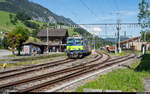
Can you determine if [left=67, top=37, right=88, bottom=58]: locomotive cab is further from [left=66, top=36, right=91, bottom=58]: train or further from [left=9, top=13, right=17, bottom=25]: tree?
[left=9, top=13, right=17, bottom=25]: tree

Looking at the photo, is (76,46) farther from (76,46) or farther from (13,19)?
(13,19)

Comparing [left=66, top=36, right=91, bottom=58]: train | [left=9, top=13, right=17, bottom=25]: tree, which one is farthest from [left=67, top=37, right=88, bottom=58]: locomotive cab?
[left=9, top=13, right=17, bottom=25]: tree

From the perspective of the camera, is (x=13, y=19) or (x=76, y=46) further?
(x=13, y=19)

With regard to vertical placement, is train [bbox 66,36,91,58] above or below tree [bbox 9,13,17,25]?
below

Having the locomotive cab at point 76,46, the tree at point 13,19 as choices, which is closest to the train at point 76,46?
the locomotive cab at point 76,46

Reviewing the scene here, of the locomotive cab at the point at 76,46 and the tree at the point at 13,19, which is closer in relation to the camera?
the locomotive cab at the point at 76,46

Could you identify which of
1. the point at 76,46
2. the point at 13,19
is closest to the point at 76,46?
the point at 76,46

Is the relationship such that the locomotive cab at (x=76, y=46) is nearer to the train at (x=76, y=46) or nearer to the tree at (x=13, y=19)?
the train at (x=76, y=46)

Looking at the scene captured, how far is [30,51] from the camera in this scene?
48719 mm

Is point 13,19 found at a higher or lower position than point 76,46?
higher

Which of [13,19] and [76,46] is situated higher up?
[13,19]

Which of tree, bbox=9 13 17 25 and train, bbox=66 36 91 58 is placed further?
tree, bbox=9 13 17 25

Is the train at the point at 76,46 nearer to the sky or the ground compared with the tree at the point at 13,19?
nearer to the ground

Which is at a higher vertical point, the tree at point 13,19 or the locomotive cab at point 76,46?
the tree at point 13,19
